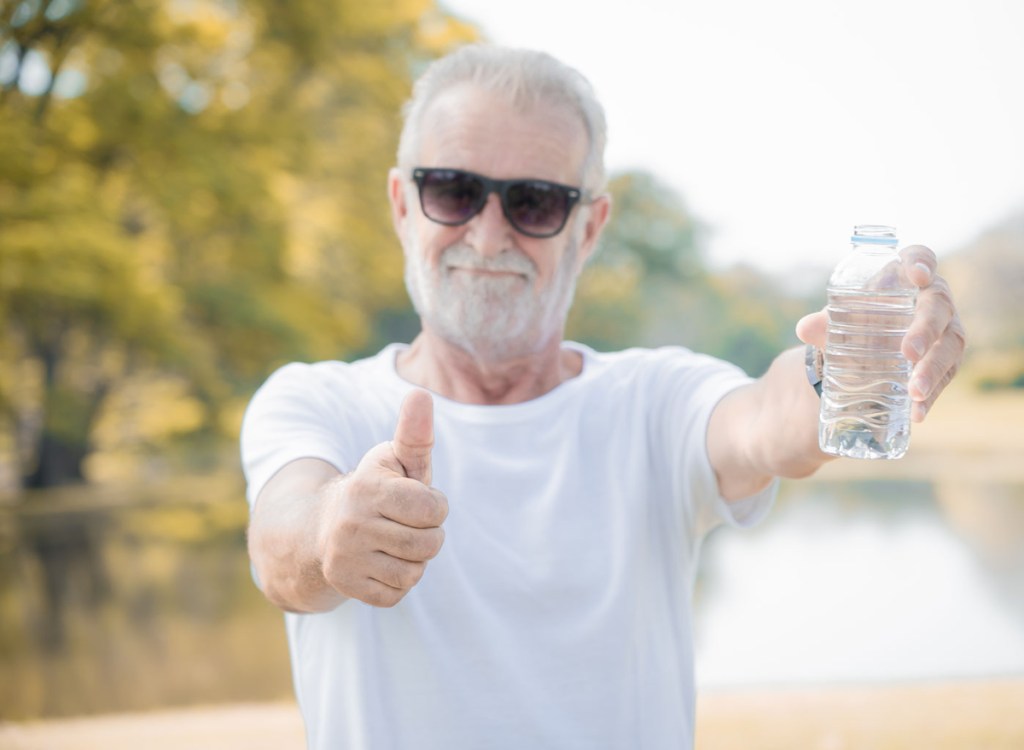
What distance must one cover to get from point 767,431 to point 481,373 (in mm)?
493

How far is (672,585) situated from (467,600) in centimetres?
32

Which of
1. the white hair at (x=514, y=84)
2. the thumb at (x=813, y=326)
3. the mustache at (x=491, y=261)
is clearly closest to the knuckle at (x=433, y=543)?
the thumb at (x=813, y=326)

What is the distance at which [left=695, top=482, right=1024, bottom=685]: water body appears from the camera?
8234 millimetres

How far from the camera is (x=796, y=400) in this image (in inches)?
49.9

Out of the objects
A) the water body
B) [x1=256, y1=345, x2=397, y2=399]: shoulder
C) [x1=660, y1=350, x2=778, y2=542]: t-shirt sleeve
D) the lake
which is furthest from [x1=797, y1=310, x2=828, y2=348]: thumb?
the water body

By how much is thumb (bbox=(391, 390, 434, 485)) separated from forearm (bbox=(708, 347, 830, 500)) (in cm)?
52

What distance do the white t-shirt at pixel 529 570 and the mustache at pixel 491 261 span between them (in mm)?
204

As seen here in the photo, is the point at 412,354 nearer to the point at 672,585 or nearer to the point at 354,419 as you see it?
the point at 354,419

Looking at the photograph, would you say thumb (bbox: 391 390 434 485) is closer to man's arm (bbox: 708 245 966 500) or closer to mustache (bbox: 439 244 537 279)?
man's arm (bbox: 708 245 966 500)

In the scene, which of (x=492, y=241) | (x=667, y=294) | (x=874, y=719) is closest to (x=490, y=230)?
(x=492, y=241)

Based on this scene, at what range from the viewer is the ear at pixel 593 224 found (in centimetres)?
173

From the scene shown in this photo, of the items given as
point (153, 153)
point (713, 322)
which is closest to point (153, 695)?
point (153, 153)

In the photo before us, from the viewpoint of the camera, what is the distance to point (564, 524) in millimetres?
1455

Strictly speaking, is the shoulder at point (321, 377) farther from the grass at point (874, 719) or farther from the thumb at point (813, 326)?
the grass at point (874, 719)
